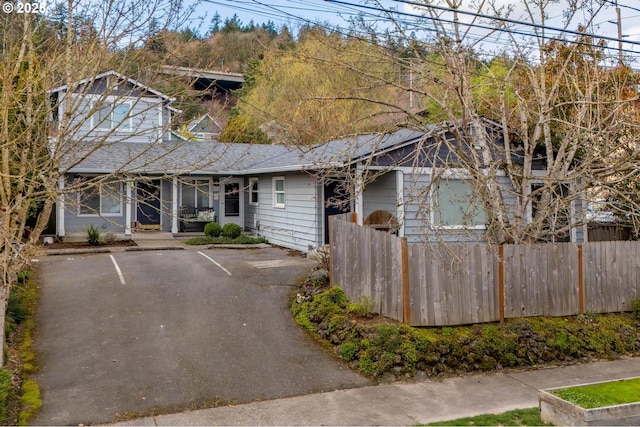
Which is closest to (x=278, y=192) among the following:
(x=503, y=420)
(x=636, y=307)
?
(x=636, y=307)

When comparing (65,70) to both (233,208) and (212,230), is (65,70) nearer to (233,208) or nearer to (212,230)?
(212,230)

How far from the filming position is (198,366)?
7.76 metres

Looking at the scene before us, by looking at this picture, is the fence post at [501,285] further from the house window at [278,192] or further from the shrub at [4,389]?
the house window at [278,192]

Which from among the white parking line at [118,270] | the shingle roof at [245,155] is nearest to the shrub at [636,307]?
the shingle roof at [245,155]

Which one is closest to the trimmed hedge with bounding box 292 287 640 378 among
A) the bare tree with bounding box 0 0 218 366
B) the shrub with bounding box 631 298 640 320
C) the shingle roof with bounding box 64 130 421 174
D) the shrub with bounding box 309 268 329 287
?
the shrub with bounding box 631 298 640 320

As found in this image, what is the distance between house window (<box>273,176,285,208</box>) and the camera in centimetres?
1822

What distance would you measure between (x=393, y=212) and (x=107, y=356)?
28.6 feet

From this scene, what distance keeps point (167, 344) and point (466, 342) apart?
4.80 m

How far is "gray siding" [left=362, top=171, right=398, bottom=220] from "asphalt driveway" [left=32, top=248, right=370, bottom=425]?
10.8ft

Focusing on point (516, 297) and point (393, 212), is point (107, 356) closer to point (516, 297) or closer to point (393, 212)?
point (516, 297)

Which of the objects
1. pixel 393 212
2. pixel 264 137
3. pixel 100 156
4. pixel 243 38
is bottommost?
pixel 393 212

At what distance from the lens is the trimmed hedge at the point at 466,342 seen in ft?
26.1

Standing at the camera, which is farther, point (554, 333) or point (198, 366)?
point (554, 333)

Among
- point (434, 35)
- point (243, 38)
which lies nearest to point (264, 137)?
point (243, 38)
